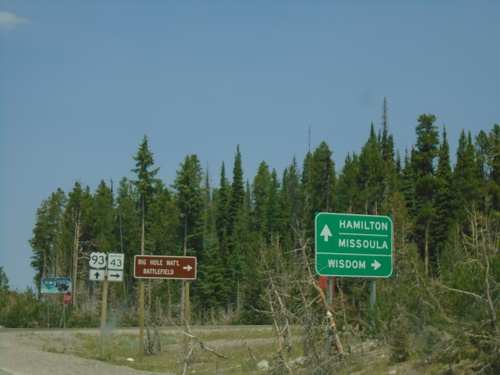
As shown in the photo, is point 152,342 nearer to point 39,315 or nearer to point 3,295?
point 39,315

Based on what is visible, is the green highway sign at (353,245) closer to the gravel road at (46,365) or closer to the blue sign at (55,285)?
the gravel road at (46,365)

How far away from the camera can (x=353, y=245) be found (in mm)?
17375

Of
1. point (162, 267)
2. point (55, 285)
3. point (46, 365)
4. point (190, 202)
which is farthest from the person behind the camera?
point (190, 202)

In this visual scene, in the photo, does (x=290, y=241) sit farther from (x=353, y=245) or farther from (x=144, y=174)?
(x=353, y=245)

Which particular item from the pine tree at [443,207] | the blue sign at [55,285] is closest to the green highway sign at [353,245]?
the blue sign at [55,285]

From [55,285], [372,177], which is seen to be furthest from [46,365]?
[372,177]

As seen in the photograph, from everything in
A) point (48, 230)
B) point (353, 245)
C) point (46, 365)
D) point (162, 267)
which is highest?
point (48, 230)

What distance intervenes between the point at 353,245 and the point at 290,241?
223 ft

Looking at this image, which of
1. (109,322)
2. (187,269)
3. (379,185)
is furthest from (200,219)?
(187,269)

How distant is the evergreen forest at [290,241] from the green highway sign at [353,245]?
0.63 m

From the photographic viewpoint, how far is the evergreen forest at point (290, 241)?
15906mm

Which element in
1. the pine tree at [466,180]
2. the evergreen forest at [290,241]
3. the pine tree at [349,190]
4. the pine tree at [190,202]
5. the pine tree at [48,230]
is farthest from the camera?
the pine tree at [48,230]

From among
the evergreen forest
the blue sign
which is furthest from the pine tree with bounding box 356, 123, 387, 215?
the blue sign

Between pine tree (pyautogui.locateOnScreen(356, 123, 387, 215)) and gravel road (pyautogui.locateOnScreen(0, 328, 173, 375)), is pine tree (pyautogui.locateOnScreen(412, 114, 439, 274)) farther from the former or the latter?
gravel road (pyautogui.locateOnScreen(0, 328, 173, 375))
